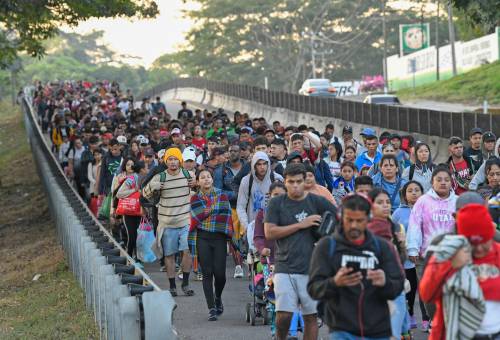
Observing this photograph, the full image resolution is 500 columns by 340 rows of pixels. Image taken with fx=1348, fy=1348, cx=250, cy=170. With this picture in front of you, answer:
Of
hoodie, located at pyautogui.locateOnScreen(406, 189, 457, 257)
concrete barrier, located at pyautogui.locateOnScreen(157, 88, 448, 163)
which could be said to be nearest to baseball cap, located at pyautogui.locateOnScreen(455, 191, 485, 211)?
hoodie, located at pyautogui.locateOnScreen(406, 189, 457, 257)

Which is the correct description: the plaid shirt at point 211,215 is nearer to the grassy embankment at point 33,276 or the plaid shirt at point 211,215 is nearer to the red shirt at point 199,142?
the grassy embankment at point 33,276

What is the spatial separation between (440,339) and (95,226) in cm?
922

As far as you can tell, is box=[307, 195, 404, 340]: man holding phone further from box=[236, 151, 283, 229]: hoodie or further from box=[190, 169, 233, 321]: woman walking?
box=[190, 169, 233, 321]: woman walking

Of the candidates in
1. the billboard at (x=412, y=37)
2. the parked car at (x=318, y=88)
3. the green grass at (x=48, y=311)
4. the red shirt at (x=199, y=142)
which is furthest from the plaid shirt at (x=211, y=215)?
the billboard at (x=412, y=37)

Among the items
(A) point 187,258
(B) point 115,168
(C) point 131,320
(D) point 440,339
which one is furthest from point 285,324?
(B) point 115,168

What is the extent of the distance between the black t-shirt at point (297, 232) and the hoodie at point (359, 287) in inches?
92.3

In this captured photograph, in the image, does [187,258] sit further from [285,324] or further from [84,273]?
[285,324]

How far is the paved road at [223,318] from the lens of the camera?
1296 centimetres

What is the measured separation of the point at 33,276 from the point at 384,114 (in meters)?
17.1

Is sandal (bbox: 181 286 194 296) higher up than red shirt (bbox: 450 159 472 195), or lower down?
lower down

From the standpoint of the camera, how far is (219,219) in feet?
45.4

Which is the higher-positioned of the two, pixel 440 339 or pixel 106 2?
pixel 106 2

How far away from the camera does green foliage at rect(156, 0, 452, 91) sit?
372ft

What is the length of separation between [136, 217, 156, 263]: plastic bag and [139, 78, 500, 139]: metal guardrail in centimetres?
1028
